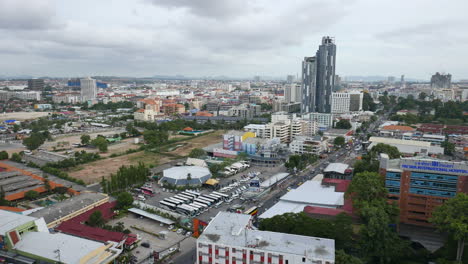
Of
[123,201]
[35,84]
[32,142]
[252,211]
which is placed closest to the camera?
[252,211]

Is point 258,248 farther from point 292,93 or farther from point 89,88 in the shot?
point 89,88

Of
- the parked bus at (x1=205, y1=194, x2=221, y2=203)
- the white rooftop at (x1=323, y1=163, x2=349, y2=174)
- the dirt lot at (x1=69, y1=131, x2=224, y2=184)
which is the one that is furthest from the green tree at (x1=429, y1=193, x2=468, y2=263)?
the dirt lot at (x1=69, y1=131, x2=224, y2=184)

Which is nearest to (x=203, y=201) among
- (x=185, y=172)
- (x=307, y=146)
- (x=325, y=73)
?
(x=185, y=172)

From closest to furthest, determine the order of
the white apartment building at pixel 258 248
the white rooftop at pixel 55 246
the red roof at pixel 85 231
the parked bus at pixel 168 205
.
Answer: the white apartment building at pixel 258 248 < the white rooftop at pixel 55 246 < the red roof at pixel 85 231 < the parked bus at pixel 168 205

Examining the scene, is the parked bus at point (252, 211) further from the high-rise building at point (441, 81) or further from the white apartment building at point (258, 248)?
the high-rise building at point (441, 81)

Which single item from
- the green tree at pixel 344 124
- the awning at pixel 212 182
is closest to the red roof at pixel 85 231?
the awning at pixel 212 182

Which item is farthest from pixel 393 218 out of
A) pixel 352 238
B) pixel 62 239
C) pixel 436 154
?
pixel 436 154
